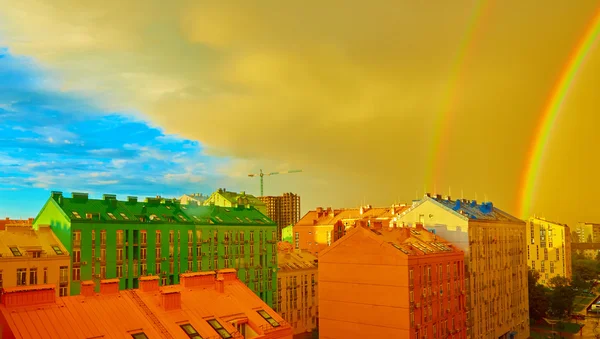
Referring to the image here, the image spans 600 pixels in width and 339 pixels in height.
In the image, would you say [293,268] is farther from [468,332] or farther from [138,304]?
[138,304]

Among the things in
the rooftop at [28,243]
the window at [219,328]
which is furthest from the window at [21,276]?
the window at [219,328]

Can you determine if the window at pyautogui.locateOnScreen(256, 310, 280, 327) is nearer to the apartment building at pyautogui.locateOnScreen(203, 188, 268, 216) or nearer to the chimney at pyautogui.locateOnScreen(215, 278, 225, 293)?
the chimney at pyautogui.locateOnScreen(215, 278, 225, 293)

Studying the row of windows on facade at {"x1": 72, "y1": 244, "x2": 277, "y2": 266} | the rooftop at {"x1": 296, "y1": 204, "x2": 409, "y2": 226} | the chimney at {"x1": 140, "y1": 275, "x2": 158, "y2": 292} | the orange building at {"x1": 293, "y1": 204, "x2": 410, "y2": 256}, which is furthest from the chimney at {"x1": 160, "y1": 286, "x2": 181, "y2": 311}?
the rooftop at {"x1": 296, "y1": 204, "x2": 409, "y2": 226}

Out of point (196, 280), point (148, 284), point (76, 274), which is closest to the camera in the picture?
point (148, 284)

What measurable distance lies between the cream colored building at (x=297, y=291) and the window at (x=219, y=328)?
53.1 metres

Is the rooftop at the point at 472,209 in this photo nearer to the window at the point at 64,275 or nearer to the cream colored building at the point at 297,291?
the cream colored building at the point at 297,291

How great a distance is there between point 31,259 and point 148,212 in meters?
19.0

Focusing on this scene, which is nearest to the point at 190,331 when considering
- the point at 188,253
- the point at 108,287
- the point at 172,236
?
the point at 108,287

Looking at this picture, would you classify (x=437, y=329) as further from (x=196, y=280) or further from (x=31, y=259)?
(x=31, y=259)

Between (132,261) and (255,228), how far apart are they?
2429 centimetres

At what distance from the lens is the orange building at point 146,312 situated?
29625mm

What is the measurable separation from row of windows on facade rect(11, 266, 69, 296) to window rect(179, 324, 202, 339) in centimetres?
2872

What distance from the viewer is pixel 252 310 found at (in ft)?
129

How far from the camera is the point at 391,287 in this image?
6128cm
